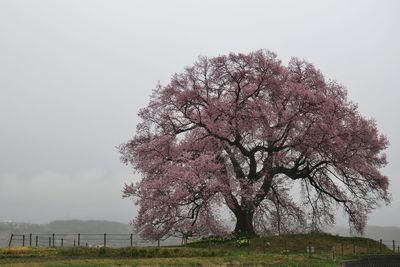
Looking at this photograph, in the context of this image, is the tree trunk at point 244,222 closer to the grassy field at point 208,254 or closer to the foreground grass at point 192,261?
the grassy field at point 208,254

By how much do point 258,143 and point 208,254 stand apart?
47.5 ft

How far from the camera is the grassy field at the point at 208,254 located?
2589 centimetres

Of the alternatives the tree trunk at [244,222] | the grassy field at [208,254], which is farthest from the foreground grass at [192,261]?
the tree trunk at [244,222]

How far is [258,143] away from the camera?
141ft

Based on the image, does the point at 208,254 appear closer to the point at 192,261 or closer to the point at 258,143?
the point at 192,261

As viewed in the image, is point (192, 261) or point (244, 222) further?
point (244, 222)

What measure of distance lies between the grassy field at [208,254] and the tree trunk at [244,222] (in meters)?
2.95

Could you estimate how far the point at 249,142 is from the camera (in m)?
43.4

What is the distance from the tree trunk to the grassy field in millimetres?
2946

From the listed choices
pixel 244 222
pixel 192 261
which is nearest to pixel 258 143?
pixel 244 222

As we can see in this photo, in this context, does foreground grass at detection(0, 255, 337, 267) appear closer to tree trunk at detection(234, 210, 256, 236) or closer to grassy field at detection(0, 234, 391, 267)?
grassy field at detection(0, 234, 391, 267)

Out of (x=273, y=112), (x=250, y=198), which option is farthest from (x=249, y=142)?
(x=250, y=198)

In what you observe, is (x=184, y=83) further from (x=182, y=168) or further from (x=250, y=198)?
(x=250, y=198)

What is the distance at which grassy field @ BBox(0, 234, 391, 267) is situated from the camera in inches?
1019
